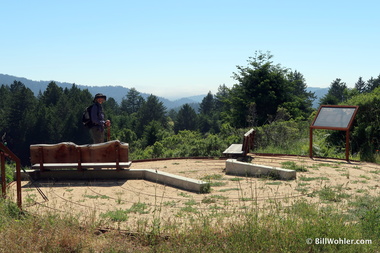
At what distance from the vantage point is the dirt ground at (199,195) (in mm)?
6410

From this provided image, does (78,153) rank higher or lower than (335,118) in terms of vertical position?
lower

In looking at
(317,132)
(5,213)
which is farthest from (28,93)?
(5,213)

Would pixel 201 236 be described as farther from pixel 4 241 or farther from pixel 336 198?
pixel 336 198

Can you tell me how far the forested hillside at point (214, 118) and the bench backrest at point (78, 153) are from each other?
3.95ft

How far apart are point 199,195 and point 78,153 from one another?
3.35 m

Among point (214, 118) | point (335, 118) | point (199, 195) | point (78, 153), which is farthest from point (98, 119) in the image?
point (214, 118)

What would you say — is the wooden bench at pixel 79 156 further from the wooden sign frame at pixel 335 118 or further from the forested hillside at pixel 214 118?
the wooden sign frame at pixel 335 118

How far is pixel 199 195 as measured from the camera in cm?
792

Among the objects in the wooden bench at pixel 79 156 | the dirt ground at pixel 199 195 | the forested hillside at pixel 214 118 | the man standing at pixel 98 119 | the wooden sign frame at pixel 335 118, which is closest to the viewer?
the dirt ground at pixel 199 195

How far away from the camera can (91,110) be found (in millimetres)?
10453

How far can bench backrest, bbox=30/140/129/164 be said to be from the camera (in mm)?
9523

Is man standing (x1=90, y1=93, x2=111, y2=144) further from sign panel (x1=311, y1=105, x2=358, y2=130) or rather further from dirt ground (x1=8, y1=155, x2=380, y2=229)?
sign panel (x1=311, y1=105, x2=358, y2=130)

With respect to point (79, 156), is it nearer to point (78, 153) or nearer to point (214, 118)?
point (78, 153)

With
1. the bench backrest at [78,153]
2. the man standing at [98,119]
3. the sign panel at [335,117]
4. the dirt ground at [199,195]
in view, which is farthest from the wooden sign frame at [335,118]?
the man standing at [98,119]
